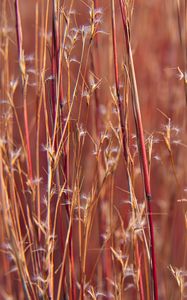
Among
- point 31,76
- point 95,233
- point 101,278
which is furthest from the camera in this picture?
point 31,76

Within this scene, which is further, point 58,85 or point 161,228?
point 161,228

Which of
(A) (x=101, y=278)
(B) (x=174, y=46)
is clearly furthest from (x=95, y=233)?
(B) (x=174, y=46)

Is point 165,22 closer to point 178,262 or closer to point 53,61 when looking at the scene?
point 178,262

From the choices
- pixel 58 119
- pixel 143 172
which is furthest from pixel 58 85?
pixel 143 172

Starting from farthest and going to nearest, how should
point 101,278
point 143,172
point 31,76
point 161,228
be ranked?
1. point 31,76
2. point 161,228
3. point 101,278
4. point 143,172

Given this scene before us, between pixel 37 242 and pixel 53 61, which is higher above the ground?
pixel 53 61

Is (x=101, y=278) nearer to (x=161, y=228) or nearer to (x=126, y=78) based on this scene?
(x=161, y=228)

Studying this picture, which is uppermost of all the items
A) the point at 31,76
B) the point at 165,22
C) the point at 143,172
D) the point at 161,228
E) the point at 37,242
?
the point at 165,22
